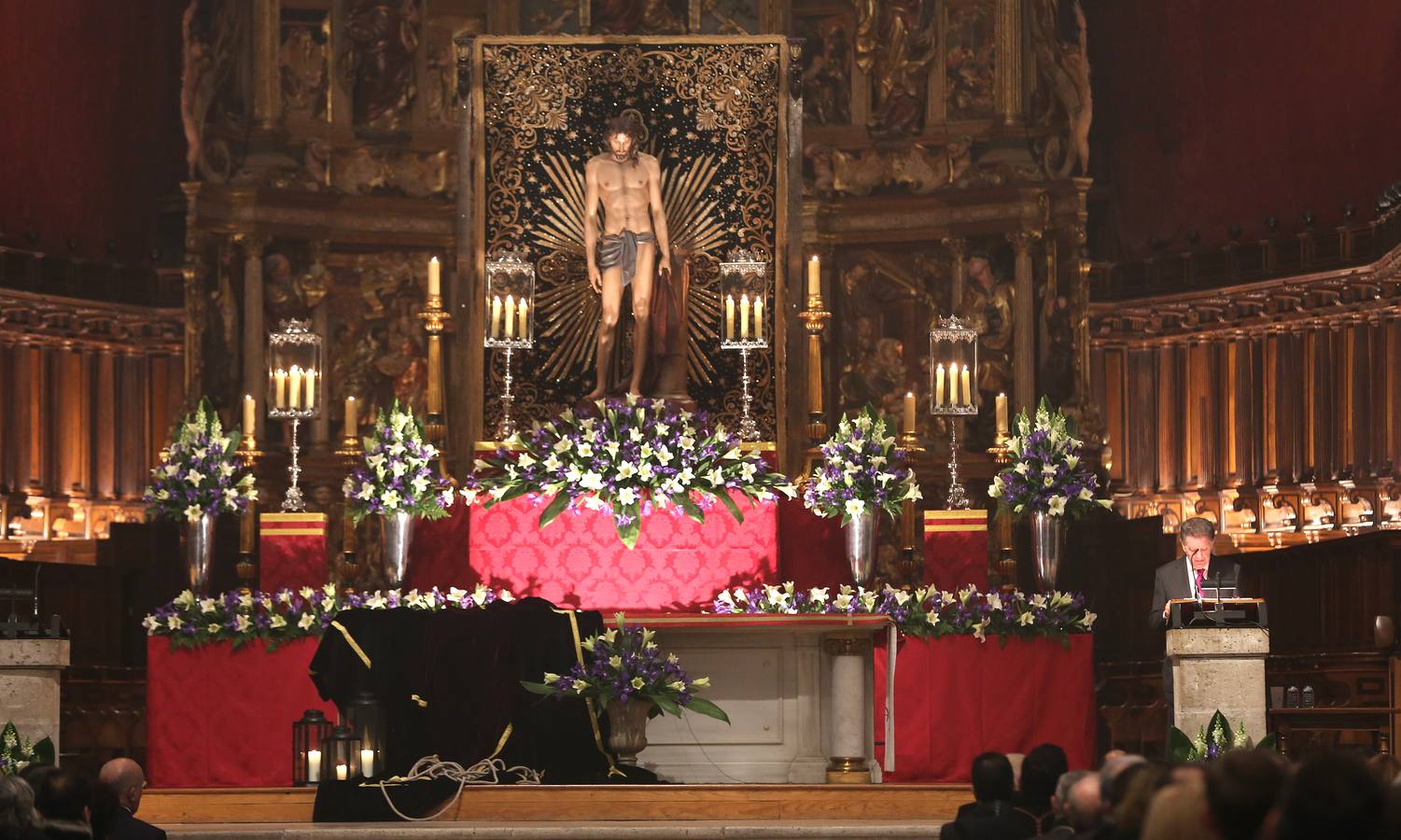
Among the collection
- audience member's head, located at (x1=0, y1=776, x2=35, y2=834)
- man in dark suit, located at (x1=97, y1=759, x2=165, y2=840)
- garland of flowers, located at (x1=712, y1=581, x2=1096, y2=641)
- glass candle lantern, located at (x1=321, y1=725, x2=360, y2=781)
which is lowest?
glass candle lantern, located at (x1=321, y1=725, x2=360, y2=781)

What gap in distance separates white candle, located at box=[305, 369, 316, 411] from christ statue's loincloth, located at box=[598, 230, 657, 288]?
2.16 m

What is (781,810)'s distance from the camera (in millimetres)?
11195

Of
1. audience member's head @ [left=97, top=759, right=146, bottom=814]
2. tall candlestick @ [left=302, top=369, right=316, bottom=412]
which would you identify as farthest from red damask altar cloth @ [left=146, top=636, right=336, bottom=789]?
audience member's head @ [left=97, top=759, right=146, bottom=814]

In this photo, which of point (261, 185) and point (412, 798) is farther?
point (261, 185)

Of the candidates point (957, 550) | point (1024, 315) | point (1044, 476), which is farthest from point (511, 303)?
point (1024, 315)

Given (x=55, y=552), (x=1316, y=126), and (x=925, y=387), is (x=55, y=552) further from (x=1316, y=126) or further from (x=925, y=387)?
(x=1316, y=126)

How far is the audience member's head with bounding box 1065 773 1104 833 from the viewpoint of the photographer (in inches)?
248

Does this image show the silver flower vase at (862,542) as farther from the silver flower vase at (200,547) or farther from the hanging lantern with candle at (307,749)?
the silver flower vase at (200,547)

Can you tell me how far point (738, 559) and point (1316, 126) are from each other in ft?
20.6

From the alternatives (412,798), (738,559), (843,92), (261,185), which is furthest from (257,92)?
(412,798)

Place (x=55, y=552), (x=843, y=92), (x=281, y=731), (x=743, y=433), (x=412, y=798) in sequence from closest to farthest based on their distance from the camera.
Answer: (x=412, y=798)
(x=281, y=731)
(x=743, y=433)
(x=55, y=552)
(x=843, y=92)

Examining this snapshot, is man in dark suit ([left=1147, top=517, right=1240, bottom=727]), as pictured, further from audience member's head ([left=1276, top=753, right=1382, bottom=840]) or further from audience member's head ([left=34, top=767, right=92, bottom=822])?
audience member's head ([left=1276, top=753, right=1382, bottom=840])

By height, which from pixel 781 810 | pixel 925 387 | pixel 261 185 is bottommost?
pixel 781 810

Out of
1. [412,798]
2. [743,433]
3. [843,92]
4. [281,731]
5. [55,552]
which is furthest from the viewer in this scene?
[843,92]
